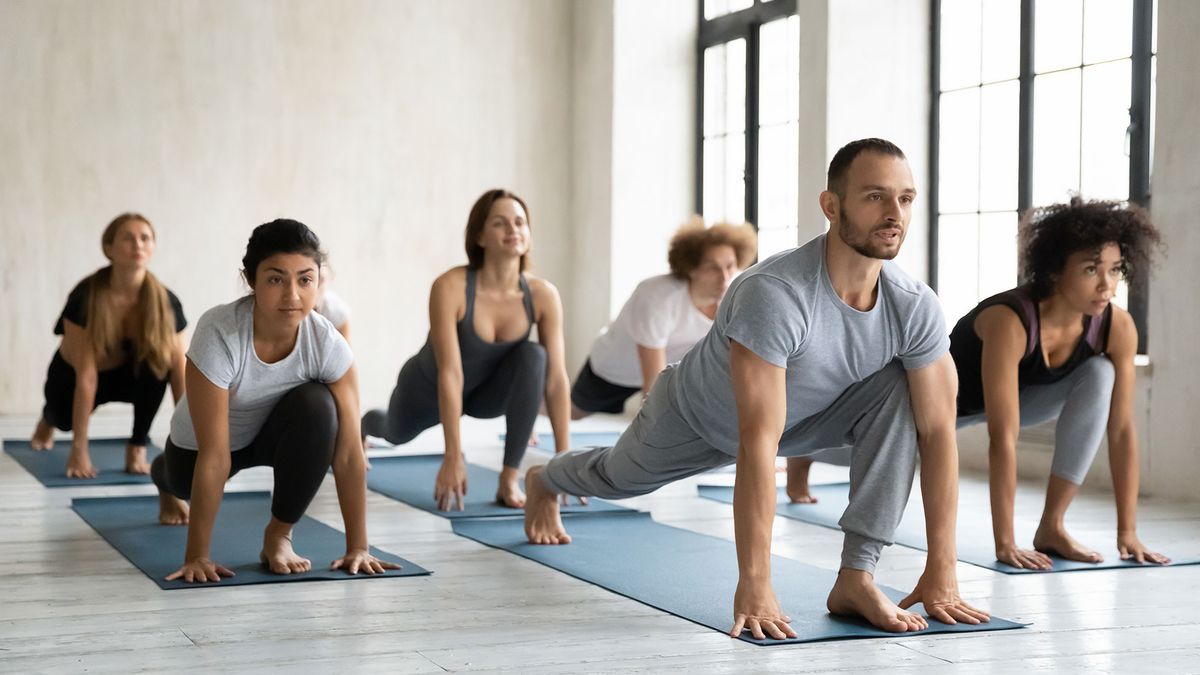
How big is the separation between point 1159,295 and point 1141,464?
515 mm

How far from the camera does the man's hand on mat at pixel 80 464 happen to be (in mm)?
4449

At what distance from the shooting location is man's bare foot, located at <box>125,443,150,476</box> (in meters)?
4.58

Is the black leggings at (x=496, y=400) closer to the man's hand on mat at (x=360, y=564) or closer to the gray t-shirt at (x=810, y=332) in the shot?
the man's hand on mat at (x=360, y=564)

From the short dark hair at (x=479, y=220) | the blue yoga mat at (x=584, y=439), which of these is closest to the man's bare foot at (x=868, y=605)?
the short dark hair at (x=479, y=220)

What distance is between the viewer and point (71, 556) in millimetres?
3123

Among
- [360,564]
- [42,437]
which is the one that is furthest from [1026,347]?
[42,437]

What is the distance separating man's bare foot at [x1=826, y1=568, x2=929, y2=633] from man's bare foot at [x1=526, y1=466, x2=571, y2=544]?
36.2 inches

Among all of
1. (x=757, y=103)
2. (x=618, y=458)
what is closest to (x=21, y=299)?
(x=757, y=103)

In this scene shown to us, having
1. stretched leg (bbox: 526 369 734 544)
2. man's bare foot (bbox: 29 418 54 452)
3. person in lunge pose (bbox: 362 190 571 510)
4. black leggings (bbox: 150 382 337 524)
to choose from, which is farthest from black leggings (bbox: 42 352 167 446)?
stretched leg (bbox: 526 369 734 544)

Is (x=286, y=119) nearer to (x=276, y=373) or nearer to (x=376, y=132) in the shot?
(x=376, y=132)

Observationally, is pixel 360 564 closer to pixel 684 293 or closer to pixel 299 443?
pixel 299 443

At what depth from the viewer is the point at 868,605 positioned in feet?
7.94

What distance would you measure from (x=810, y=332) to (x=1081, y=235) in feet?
3.22

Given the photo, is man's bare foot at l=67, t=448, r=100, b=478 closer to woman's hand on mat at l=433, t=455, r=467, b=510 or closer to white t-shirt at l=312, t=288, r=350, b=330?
white t-shirt at l=312, t=288, r=350, b=330
